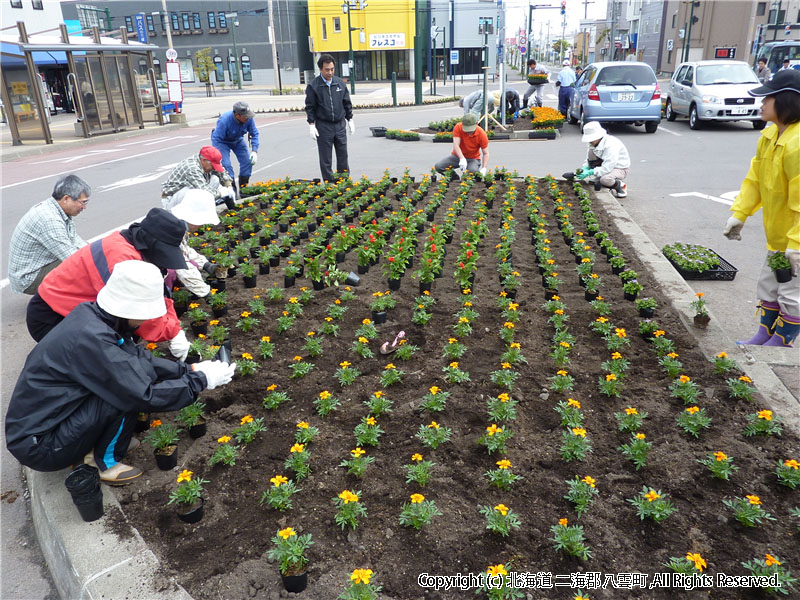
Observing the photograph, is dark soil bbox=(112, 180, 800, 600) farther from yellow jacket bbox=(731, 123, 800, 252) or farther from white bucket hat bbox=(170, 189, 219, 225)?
white bucket hat bbox=(170, 189, 219, 225)

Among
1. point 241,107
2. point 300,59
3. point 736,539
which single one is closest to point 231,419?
point 736,539

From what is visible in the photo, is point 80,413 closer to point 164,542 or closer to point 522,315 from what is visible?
point 164,542

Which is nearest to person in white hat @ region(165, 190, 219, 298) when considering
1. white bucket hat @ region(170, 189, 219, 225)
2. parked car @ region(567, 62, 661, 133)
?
white bucket hat @ region(170, 189, 219, 225)

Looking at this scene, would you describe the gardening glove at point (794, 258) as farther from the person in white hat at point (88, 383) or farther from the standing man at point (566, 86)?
Result: the standing man at point (566, 86)

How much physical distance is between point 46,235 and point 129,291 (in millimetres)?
2447

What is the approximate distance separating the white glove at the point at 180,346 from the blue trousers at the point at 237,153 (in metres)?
5.05

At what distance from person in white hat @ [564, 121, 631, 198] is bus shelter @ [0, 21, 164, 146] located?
595 inches

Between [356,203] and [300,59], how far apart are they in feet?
171

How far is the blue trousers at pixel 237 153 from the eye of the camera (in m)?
8.54

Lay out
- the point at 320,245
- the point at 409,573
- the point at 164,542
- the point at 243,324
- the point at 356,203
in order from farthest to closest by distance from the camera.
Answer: the point at 356,203 → the point at 320,245 → the point at 243,324 → the point at 164,542 → the point at 409,573

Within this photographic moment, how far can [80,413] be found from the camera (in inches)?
109

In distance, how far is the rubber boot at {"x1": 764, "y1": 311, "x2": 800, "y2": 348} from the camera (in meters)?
4.00

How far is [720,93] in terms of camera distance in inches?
588

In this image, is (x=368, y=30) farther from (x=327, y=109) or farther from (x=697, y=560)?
(x=697, y=560)
